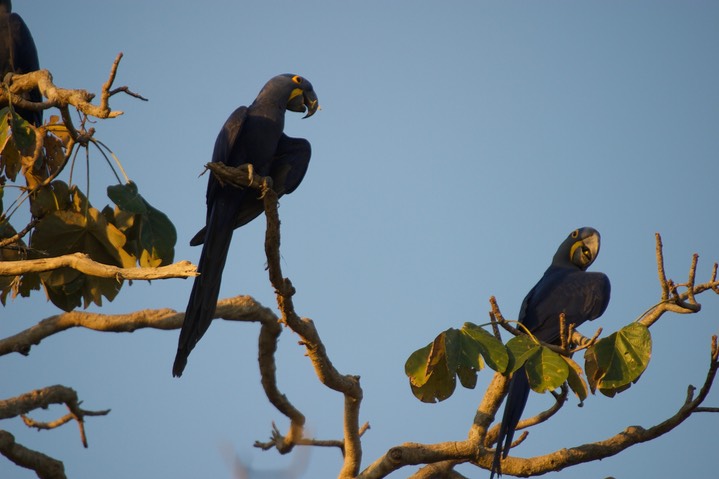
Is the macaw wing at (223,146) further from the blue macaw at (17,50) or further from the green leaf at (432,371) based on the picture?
the green leaf at (432,371)

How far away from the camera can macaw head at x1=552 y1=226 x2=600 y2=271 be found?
23.0 ft

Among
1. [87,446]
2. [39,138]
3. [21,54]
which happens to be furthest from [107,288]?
[21,54]

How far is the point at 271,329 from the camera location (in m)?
5.80

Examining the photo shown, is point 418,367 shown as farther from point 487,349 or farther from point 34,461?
point 34,461

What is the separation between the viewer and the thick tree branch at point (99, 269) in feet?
9.66

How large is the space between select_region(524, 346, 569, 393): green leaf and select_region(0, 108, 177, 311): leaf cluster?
206cm

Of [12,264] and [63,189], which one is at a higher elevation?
[63,189]

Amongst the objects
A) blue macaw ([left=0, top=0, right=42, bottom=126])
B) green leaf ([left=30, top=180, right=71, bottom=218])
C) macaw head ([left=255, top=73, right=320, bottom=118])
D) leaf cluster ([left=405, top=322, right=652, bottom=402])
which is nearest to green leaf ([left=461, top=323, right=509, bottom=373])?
leaf cluster ([left=405, top=322, right=652, bottom=402])

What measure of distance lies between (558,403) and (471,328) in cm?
82

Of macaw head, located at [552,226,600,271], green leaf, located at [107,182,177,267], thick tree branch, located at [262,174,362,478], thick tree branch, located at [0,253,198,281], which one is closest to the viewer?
thick tree branch, located at [0,253,198,281]

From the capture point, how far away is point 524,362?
3840mm

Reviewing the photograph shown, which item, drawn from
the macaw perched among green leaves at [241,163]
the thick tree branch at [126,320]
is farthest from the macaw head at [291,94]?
the thick tree branch at [126,320]

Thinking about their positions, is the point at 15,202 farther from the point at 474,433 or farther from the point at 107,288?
the point at 474,433

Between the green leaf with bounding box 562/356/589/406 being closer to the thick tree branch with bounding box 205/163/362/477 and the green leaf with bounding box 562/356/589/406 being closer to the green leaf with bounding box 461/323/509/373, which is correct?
the green leaf with bounding box 461/323/509/373
